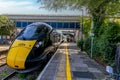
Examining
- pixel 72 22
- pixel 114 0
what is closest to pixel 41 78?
pixel 114 0

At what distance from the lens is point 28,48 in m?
17.9

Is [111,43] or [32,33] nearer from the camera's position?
[111,43]

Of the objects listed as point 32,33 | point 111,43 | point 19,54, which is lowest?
point 19,54

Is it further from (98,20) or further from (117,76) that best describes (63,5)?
(117,76)

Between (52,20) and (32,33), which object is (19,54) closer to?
(32,33)

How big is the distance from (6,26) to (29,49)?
55755 millimetres

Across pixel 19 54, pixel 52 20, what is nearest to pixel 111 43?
pixel 19 54

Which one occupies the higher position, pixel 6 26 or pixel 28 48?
pixel 28 48

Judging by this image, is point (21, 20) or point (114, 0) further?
point (21, 20)

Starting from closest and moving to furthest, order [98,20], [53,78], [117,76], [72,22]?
[117,76] < [53,78] < [98,20] < [72,22]

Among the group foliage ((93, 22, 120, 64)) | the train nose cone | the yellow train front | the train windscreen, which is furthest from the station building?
the train nose cone

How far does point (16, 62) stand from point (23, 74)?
1818mm

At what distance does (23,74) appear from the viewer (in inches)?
743

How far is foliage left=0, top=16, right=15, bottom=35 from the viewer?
7139cm
